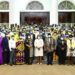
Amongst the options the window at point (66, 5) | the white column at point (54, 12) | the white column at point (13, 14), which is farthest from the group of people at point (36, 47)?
the window at point (66, 5)

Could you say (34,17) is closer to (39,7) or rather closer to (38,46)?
(39,7)

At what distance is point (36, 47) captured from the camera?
84.0 feet

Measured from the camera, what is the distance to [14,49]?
25094 mm

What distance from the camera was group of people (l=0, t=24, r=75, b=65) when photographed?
25234 millimetres

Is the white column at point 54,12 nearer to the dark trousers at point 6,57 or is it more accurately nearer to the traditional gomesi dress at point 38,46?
the traditional gomesi dress at point 38,46

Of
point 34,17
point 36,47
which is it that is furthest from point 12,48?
point 34,17
